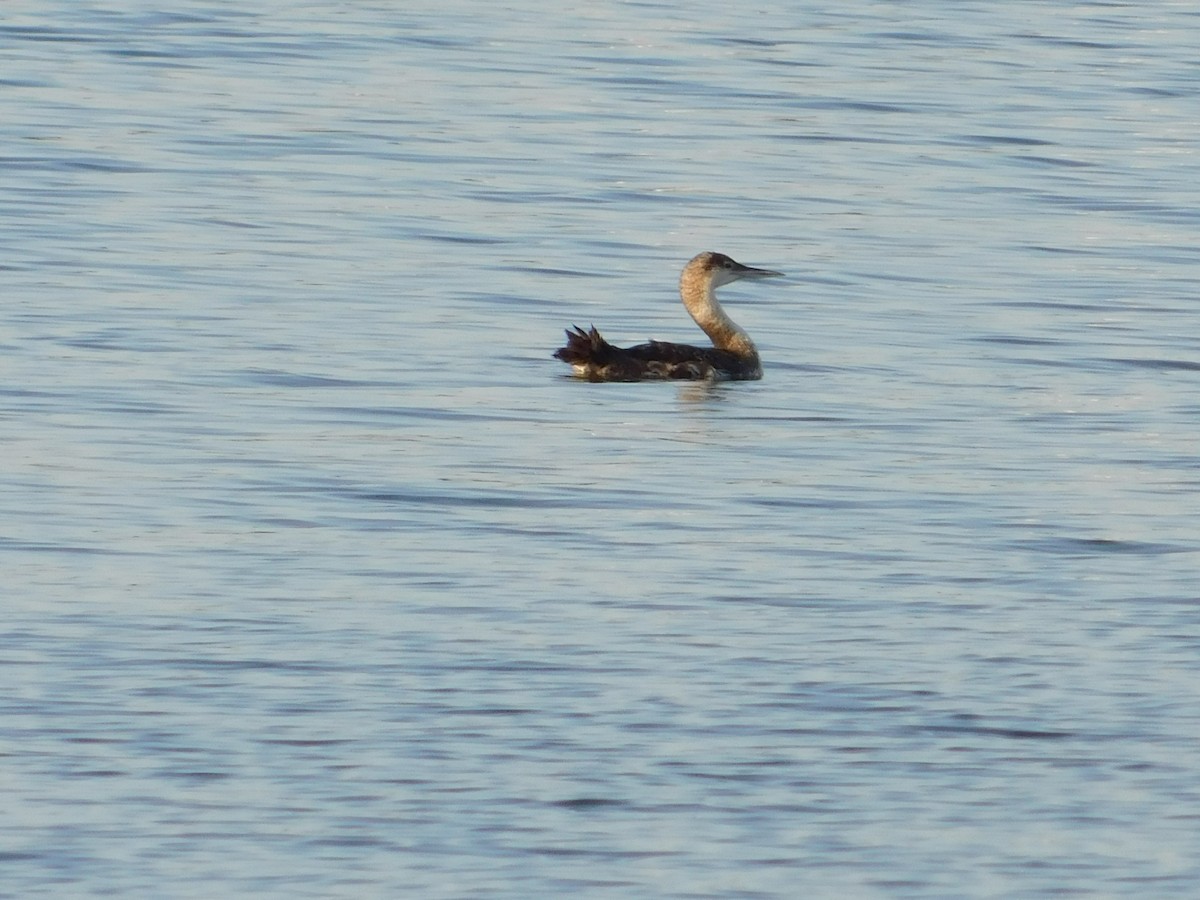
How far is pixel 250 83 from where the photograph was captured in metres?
25.9

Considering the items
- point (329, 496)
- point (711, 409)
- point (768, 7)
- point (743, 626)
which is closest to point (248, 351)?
point (711, 409)

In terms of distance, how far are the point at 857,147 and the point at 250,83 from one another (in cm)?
591

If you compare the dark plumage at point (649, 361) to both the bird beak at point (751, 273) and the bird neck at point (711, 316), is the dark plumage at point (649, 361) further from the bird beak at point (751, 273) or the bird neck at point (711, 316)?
the bird beak at point (751, 273)

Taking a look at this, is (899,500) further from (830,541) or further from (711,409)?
(711,409)

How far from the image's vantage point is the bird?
46.8 feet

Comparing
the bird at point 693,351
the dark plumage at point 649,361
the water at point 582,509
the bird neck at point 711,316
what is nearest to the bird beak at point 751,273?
the bird at point 693,351

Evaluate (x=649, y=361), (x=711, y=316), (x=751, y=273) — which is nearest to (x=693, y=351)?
(x=649, y=361)

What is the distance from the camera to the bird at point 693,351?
14.2m

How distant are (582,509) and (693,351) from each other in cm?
400

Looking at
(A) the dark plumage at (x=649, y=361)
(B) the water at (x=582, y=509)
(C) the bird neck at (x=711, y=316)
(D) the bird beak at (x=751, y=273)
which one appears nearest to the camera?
(B) the water at (x=582, y=509)

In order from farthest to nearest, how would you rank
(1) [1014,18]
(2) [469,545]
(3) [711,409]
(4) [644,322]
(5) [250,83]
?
(1) [1014,18], (5) [250,83], (4) [644,322], (3) [711,409], (2) [469,545]

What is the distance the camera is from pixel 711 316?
1572 centimetres

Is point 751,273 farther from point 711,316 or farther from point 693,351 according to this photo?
point 693,351

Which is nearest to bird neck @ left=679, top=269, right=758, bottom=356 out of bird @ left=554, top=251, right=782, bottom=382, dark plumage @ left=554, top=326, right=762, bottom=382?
bird @ left=554, top=251, right=782, bottom=382
